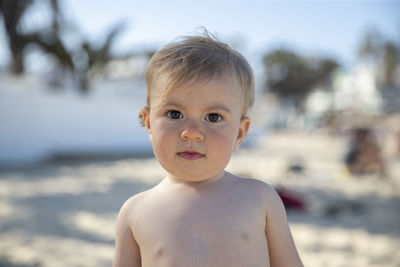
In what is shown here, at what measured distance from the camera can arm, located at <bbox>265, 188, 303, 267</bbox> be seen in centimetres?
132

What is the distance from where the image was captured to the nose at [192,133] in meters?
1.18

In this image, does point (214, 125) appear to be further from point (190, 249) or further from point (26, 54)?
point (26, 54)

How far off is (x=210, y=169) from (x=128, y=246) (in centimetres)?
45

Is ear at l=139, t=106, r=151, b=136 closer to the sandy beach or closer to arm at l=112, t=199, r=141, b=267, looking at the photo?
arm at l=112, t=199, r=141, b=267

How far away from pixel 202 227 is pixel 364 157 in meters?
7.28

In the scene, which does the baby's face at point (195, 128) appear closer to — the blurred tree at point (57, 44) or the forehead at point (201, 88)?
the forehead at point (201, 88)

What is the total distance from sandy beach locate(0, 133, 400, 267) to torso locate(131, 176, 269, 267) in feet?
6.65

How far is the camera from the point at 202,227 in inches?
49.0

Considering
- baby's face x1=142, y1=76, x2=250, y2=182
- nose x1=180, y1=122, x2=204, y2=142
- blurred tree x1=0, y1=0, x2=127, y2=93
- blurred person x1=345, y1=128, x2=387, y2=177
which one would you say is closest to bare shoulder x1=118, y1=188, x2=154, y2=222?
baby's face x1=142, y1=76, x2=250, y2=182

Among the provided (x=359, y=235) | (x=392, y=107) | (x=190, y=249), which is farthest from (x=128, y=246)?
(x=392, y=107)

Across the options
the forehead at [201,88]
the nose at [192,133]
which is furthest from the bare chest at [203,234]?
the forehead at [201,88]

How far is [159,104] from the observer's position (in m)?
1.28

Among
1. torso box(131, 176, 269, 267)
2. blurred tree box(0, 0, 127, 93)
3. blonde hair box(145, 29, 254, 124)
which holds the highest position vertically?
blurred tree box(0, 0, 127, 93)

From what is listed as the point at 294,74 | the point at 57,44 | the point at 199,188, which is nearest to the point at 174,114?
the point at 199,188
